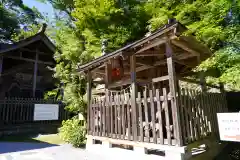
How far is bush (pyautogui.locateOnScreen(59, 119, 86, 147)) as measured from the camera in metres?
8.09

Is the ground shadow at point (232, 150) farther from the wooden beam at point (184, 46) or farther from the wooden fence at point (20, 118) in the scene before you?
the wooden fence at point (20, 118)

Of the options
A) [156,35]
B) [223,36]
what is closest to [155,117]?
[156,35]

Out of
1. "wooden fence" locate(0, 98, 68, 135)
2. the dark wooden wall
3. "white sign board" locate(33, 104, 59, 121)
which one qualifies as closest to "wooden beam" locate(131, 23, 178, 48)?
the dark wooden wall

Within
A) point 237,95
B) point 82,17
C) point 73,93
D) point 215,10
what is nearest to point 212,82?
point 237,95

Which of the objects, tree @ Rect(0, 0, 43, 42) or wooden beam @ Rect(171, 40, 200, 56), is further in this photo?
A: tree @ Rect(0, 0, 43, 42)

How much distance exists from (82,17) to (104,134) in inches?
255

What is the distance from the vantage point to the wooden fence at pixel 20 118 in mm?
10961

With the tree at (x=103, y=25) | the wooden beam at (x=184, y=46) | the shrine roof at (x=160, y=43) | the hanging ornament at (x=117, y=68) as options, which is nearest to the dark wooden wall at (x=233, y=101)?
the tree at (x=103, y=25)

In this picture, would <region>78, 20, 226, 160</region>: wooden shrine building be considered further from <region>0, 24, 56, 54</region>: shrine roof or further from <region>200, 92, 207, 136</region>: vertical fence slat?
<region>0, 24, 56, 54</region>: shrine roof

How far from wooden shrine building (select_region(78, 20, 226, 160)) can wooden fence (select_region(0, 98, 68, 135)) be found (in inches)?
235

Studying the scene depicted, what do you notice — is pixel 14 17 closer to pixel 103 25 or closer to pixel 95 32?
pixel 95 32

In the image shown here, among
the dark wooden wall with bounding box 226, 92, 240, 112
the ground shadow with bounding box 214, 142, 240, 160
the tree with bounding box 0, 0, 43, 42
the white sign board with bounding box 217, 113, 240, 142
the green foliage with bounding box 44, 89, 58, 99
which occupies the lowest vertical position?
the ground shadow with bounding box 214, 142, 240, 160

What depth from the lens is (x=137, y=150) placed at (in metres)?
5.50

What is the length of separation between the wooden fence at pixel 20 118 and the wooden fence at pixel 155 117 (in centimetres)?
613
